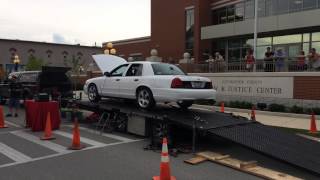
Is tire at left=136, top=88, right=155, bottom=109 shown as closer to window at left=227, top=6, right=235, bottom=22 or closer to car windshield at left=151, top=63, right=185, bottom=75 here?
car windshield at left=151, top=63, right=185, bottom=75

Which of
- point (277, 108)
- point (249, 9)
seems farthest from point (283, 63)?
point (249, 9)

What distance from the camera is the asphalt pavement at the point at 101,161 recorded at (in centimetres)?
701

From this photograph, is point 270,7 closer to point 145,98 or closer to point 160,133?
point 145,98

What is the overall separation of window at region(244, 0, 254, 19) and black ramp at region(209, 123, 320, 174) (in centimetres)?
2419

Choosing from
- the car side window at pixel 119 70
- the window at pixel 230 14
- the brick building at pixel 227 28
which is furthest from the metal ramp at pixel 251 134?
the window at pixel 230 14

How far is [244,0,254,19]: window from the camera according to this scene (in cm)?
3212

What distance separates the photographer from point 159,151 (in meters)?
9.02

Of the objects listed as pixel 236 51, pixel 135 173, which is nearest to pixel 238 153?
pixel 135 173

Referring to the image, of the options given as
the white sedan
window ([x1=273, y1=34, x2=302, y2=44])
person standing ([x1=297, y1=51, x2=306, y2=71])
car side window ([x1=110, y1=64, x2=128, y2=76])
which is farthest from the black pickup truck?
window ([x1=273, y1=34, x2=302, y2=44])

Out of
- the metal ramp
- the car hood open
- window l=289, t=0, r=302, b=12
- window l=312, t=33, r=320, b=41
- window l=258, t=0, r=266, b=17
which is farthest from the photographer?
window l=258, t=0, r=266, b=17

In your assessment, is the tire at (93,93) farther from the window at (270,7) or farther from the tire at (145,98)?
the window at (270,7)

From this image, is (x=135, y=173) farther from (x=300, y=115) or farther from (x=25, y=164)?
(x=300, y=115)

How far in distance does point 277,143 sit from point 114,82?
589 centimetres

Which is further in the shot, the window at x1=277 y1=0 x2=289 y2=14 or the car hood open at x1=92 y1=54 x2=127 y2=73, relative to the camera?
the window at x1=277 y1=0 x2=289 y2=14
